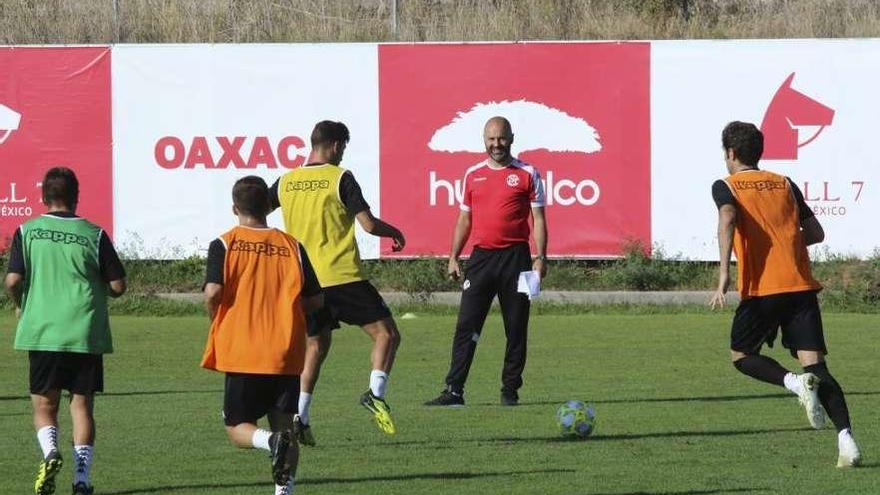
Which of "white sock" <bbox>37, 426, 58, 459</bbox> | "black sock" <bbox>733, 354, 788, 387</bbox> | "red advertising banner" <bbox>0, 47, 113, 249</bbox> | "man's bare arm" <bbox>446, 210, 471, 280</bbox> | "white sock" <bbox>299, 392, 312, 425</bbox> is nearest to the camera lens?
"white sock" <bbox>37, 426, 58, 459</bbox>

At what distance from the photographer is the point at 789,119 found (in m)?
23.1

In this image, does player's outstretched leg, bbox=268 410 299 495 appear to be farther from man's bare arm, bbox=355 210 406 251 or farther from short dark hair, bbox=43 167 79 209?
man's bare arm, bbox=355 210 406 251

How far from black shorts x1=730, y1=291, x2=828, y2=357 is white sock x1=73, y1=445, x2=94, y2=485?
3816 millimetres

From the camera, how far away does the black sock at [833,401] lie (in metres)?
9.59

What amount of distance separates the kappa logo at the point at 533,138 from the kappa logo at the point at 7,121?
18.6 feet

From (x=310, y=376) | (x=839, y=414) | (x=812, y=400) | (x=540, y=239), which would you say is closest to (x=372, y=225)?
(x=310, y=376)

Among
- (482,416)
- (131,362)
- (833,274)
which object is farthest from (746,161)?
(833,274)

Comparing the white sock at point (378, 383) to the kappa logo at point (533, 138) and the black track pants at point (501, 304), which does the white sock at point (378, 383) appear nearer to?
the black track pants at point (501, 304)

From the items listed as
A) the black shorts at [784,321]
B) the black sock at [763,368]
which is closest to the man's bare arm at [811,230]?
the black shorts at [784,321]

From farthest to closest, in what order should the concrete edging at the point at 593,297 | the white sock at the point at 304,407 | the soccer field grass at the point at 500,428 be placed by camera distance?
the concrete edging at the point at 593,297 → the white sock at the point at 304,407 → the soccer field grass at the point at 500,428

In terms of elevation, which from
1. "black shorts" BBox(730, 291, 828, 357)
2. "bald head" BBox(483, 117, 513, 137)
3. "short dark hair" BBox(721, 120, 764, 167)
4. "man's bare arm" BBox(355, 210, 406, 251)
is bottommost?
"black shorts" BBox(730, 291, 828, 357)

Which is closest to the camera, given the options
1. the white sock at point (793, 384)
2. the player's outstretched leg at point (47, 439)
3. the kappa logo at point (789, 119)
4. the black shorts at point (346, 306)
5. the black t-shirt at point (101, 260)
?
the player's outstretched leg at point (47, 439)

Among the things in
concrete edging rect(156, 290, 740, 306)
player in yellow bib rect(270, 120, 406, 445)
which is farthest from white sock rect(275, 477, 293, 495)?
concrete edging rect(156, 290, 740, 306)

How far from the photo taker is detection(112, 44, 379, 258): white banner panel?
23.7 m
